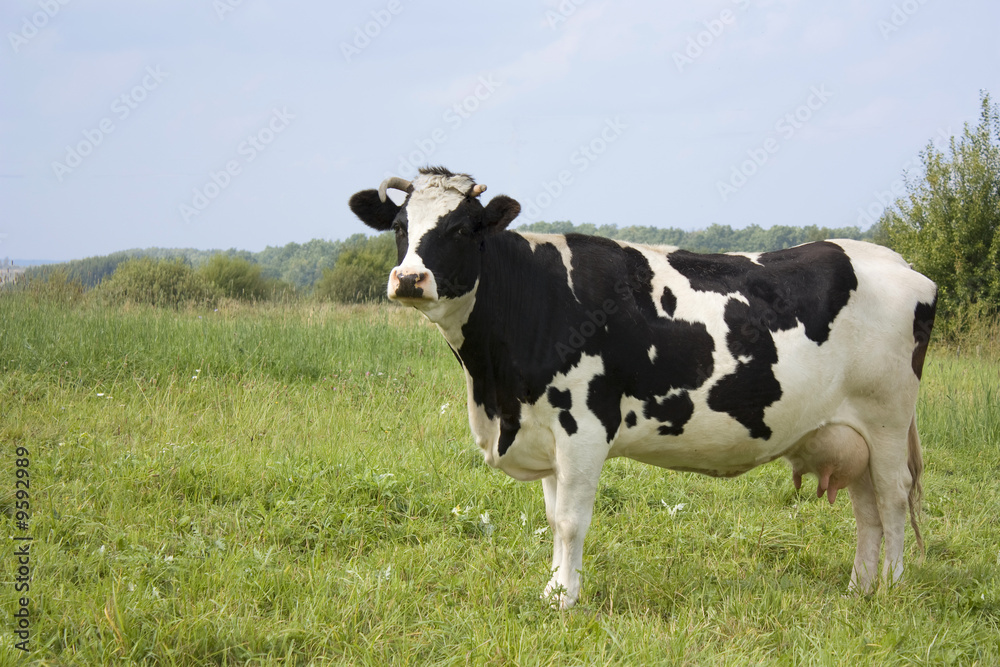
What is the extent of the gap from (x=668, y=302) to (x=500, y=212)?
1.15m

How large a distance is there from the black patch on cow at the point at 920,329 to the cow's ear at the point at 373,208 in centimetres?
338

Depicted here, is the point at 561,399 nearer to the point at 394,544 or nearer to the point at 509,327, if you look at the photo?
the point at 509,327

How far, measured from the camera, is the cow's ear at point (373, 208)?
4.59m

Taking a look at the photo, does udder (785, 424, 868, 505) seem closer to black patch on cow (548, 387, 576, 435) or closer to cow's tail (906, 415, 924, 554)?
cow's tail (906, 415, 924, 554)

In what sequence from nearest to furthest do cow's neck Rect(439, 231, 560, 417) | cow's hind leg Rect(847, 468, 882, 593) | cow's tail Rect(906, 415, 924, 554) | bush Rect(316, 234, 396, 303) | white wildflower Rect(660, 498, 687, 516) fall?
cow's neck Rect(439, 231, 560, 417)
cow's hind leg Rect(847, 468, 882, 593)
cow's tail Rect(906, 415, 924, 554)
white wildflower Rect(660, 498, 687, 516)
bush Rect(316, 234, 396, 303)

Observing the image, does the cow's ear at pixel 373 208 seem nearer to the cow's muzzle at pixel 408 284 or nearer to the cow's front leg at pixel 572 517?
the cow's muzzle at pixel 408 284

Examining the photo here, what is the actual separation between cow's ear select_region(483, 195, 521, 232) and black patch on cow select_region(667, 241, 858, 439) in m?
1.12

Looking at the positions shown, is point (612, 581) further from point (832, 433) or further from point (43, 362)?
point (43, 362)

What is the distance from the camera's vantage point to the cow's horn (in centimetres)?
441

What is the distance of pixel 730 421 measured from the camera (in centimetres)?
439

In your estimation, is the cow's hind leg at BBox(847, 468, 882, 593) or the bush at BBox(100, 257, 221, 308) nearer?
the cow's hind leg at BBox(847, 468, 882, 593)

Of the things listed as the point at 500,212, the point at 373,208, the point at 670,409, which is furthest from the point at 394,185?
the point at 670,409

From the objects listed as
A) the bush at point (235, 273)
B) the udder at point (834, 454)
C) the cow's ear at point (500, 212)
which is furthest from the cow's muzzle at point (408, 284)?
the bush at point (235, 273)

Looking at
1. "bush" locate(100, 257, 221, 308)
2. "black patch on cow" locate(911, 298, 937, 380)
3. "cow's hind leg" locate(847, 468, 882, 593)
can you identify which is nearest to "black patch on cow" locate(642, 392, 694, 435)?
"cow's hind leg" locate(847, 468, 882, 593)
